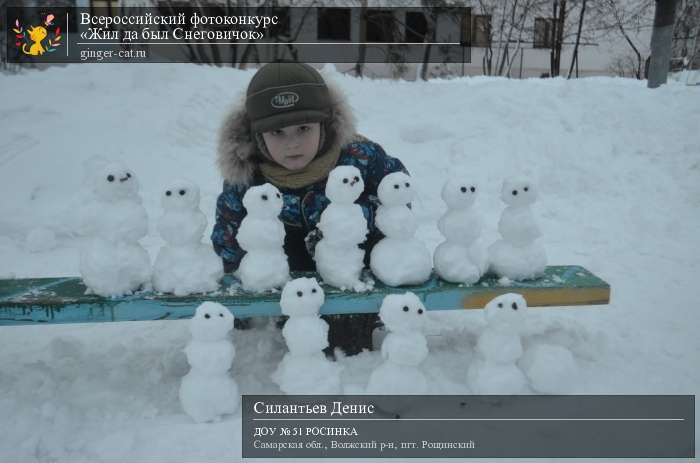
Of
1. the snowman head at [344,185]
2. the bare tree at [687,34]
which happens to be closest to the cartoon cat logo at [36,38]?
the snowman head at [344,185]

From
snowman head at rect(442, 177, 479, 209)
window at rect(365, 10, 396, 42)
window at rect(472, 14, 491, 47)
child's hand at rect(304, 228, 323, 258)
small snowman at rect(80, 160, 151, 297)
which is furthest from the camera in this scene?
window at rect(365, 10, 396, 42)

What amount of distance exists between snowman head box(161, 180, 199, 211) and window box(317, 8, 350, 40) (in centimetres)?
407

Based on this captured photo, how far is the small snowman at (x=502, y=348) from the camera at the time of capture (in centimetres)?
161

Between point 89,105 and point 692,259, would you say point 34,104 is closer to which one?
point 89,105

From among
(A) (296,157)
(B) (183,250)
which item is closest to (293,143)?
(A) (296,157)

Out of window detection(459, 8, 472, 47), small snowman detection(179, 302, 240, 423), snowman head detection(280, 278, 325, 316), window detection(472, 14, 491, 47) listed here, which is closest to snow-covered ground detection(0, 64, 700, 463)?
small snowman detection(179, 302, 240, 423)

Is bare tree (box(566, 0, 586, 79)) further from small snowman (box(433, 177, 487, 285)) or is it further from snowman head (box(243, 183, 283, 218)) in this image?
snowman head (box(243, 183, 283, 218))

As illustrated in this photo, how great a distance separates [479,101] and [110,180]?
162 inches

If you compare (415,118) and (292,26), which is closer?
(415,118)

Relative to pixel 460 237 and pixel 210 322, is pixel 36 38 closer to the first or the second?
pixel 210 322

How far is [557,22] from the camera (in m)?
5.36

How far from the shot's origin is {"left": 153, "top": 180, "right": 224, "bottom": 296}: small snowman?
5.49 ft

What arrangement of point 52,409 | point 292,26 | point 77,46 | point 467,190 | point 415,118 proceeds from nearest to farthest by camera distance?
point 52,409
point 467,190
point 77,46
point 415,118
point 292,26

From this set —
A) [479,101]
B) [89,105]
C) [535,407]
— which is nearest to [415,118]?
[479,101]
